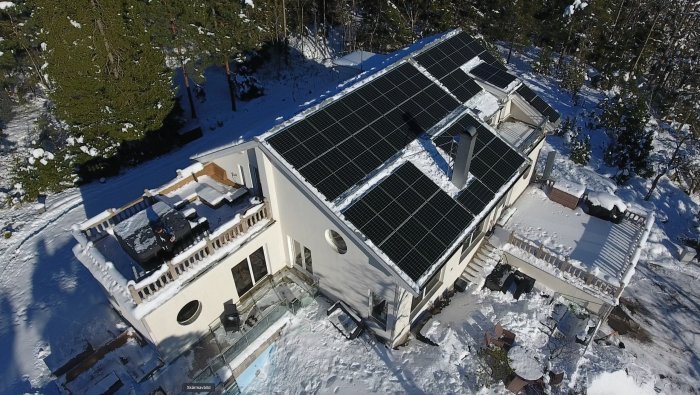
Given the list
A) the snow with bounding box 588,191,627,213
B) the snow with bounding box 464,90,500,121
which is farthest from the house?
the snow with bounding box 588,191,627,213

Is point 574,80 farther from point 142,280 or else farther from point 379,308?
point 142,280

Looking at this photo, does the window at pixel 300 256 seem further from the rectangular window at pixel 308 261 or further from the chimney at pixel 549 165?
the chimney at pixel 549 165

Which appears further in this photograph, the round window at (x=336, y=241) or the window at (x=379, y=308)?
the window at (x=379, y=308)

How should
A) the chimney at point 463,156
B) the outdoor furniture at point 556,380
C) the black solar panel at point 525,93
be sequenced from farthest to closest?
the black solar panel at point 525,93
the outdoor furniture at point 556,380
the chimney at point 463,156

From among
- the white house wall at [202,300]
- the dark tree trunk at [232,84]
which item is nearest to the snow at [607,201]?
the white house wall at [202,300]

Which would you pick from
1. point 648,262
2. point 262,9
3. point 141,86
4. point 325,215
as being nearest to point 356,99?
point 325,215

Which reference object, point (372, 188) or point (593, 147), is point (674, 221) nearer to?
point (593, 147)

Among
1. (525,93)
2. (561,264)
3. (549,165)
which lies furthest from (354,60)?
(561,264)
